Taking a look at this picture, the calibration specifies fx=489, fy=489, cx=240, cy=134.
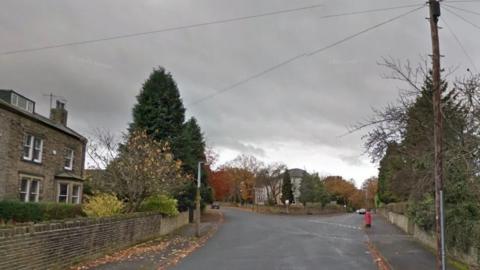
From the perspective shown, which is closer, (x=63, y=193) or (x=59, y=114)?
(x=63, y=193)

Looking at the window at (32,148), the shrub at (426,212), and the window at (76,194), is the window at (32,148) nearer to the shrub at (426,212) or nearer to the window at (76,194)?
the window at (76,194)

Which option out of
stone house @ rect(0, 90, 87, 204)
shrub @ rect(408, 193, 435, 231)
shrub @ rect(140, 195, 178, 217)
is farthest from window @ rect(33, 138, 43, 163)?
shrub @ rect(408, 193, 435, 231)

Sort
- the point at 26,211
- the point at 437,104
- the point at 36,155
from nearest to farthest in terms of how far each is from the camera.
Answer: the point at 437,104 → the point at 26,211 → the point at 36,155

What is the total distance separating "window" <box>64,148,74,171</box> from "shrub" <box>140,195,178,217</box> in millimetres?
8302

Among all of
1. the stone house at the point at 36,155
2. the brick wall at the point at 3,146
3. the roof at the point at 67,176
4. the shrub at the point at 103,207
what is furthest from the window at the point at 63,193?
the shrub at the point at 103,207

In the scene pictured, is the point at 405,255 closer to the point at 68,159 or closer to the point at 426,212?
the point at 426,212

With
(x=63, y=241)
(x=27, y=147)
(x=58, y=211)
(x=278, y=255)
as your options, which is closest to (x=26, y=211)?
(x=58, y=211)

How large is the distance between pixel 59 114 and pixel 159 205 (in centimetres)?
1319

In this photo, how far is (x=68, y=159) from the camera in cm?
3297

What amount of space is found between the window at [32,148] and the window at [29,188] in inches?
43.1

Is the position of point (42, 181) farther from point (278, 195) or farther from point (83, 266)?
point (278, 195)

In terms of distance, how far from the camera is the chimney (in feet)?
117

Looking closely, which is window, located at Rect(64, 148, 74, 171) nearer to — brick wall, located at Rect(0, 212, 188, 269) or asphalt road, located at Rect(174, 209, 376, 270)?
brick wall, located at Rect(0, 212, 188, 269)

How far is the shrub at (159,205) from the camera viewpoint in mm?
27250
